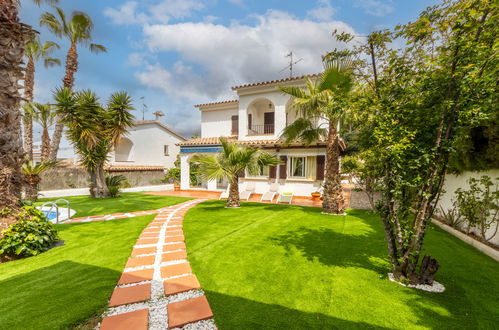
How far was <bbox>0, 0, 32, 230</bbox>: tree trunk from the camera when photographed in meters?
4.89

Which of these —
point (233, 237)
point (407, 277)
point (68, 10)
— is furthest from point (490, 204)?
point (68, 10)

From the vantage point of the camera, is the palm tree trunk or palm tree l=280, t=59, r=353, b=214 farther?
the palm tree trunk

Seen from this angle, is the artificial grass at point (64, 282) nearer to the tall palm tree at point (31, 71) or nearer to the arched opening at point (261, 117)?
the arched opening at point (261, 117)

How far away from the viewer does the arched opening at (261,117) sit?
59.6ft

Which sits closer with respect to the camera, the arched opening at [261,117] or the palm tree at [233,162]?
the palm tree at [233,162]

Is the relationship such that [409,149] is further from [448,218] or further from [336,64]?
[448,218]

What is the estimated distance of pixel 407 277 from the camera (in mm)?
3652

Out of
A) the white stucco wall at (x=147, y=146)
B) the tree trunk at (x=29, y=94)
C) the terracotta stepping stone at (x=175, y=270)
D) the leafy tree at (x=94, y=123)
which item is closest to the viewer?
the terracotta stepping stone at (x=175, y=270)

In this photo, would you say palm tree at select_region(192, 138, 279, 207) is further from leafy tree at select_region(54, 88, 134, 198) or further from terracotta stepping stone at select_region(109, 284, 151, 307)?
leafy tree at select_region(54, 88, 134, 198)


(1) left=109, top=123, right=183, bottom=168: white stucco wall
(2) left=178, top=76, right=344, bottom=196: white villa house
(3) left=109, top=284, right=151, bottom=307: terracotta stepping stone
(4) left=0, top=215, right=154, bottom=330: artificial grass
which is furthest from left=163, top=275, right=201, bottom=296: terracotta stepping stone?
(1) left=109, top=123, right=183, bottom=168: white stucco wall

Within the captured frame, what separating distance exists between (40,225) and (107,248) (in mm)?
1773

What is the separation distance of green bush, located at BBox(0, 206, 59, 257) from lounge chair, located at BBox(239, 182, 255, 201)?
1004cm

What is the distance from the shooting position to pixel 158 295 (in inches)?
130

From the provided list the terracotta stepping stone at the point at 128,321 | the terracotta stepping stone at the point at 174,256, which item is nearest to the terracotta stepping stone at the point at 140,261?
the terracotta stepping stone at the point at 174,256
